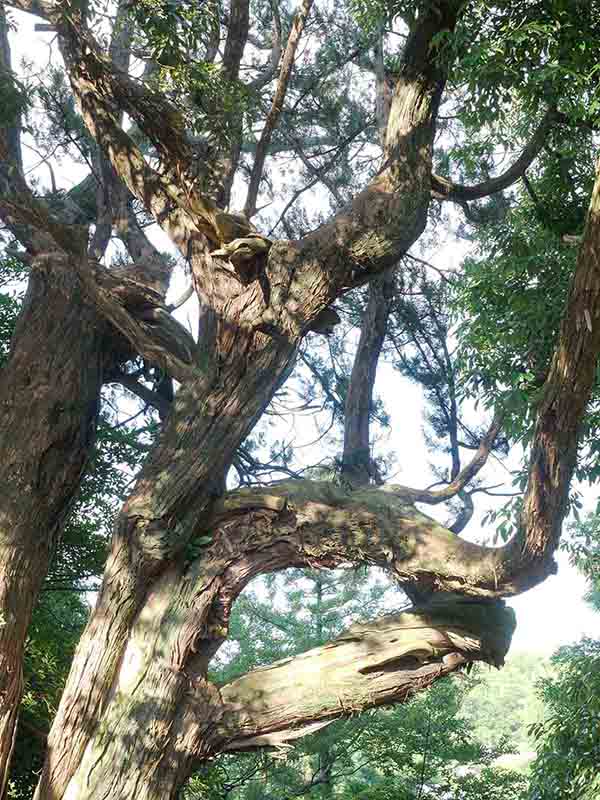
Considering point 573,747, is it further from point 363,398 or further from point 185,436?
point 185,436

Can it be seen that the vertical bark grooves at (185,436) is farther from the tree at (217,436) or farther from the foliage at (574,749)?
the foliage at (574,749)

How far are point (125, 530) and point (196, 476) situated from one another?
421 mm

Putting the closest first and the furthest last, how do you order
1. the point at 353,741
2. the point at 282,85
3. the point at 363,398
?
the point at 282,85 < the point at 363,398 < the point at 353,741

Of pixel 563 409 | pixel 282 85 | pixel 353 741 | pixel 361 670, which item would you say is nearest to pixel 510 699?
pixel 353 741

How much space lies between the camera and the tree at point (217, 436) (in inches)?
149

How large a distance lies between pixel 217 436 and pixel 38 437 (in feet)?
3.47

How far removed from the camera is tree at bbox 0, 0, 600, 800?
3.79m

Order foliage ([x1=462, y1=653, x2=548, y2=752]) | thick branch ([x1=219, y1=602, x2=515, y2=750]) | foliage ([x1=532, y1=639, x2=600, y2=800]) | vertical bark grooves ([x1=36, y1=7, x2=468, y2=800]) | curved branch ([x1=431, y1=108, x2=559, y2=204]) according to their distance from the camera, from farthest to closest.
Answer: foliage ([x1=462, y1=653, x2=548, y2=752]), foliage ([x1=532, y1=639, x2=600, y2=800]), curved branch ([x1=431, y1=108, x2=559, y2=204]), thick branch ([x1=219, y1=602, x2=515, y2=750]), vertical bark grooves ([x1=36, y1=7, x2=468, y2=800])

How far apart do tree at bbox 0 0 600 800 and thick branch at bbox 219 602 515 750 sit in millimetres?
12

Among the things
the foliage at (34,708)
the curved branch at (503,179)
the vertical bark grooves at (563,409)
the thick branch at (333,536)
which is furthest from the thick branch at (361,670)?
the curved branch at (503,179)

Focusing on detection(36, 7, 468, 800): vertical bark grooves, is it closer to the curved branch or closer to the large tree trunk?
the curved branch

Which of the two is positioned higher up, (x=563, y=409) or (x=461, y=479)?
(x=461, y=479)

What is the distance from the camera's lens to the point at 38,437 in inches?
177

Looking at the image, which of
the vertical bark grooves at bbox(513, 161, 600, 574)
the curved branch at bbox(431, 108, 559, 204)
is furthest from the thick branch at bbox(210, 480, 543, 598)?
the curved branch at bbox(431, 108, 559, 204)
